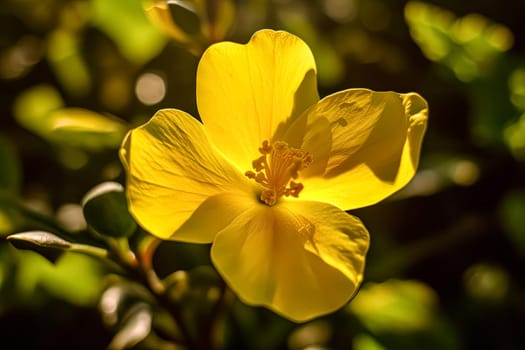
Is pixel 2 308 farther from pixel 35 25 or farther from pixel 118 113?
pixel 35 25

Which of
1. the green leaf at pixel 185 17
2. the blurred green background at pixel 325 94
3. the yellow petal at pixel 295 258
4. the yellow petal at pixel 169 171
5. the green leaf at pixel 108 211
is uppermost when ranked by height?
the green leaf at pixel 185 17

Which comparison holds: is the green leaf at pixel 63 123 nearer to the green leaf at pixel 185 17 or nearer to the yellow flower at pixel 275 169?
the green leaf at pixel 185 17

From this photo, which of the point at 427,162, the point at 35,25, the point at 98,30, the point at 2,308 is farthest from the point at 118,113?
the point at 427,162

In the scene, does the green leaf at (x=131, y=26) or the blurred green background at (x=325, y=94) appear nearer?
the blurred green background at (x=325, y=94)

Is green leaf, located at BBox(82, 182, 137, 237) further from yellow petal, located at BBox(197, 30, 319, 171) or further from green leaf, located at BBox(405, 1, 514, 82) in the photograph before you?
green leaf, located at BBox(405, 1, 514, 82)

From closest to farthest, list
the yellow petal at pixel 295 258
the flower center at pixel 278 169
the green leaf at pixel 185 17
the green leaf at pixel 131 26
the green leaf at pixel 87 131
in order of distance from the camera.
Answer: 1. the yellow petal at pixel 295 258
2. the flower center at pixel 278 169
3. the green leaf at pixel 185 17
4. the green leaf at pixel 87 131
5. the green leaf at pixel 131 26

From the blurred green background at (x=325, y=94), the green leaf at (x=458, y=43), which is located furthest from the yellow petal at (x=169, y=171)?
the green leaf at (x=458, y=43)

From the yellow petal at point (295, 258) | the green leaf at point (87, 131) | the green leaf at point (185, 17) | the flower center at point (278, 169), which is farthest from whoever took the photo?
the green leaf at point (87, 131)
